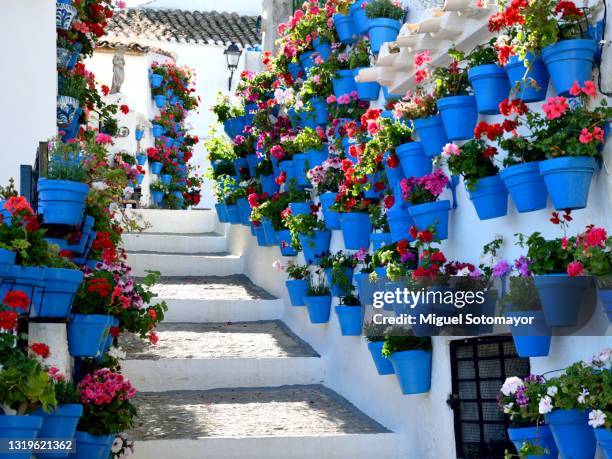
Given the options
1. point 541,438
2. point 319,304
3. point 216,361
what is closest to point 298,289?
point 319,304

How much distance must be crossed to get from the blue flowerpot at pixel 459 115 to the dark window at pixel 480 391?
1.33m

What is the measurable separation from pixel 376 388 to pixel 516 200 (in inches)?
132

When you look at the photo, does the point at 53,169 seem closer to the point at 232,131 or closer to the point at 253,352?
the point at 253,352

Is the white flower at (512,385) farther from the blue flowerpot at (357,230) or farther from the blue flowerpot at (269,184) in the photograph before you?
the blue flowerpot at (269,184)

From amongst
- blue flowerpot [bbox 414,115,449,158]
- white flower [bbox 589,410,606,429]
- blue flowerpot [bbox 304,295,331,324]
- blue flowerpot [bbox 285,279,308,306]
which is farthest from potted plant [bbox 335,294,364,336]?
white flower [bbox 589,410,606,429]

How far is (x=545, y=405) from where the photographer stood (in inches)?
187

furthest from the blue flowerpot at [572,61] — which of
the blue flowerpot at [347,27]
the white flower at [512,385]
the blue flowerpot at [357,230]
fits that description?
the blue flowerpot at [347,27]

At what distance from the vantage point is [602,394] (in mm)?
4516

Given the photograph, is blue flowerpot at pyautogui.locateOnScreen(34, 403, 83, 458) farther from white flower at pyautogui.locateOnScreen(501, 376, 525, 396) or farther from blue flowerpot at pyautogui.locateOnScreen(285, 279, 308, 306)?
blue flowerpot at pyautogui.locateOnScreen(285, 279, 308, 306)

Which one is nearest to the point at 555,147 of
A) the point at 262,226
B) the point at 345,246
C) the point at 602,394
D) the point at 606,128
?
the point at 606,128

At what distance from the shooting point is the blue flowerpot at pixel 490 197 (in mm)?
5867

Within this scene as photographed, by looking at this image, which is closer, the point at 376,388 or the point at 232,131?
the point at 376,388

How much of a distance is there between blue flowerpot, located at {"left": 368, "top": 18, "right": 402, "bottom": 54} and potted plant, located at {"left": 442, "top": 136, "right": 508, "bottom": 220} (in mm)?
2761

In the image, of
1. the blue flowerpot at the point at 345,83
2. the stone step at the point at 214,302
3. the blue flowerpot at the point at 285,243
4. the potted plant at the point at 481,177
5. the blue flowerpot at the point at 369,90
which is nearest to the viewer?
the potted plant at the point at 481,177
